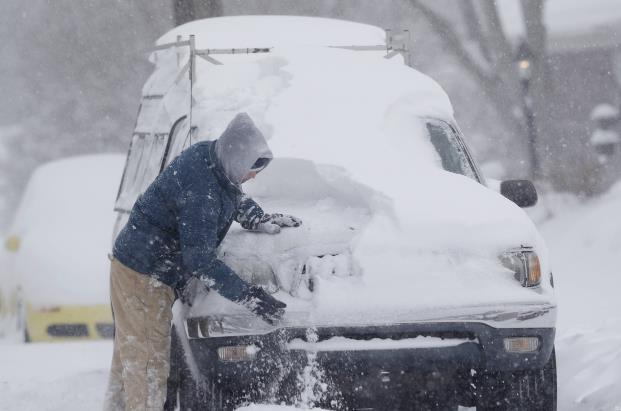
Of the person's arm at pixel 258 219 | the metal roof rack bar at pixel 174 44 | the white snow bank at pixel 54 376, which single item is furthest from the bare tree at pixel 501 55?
the person's arm at pixel 258 219

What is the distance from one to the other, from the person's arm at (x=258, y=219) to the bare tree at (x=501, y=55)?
1275 centimetres

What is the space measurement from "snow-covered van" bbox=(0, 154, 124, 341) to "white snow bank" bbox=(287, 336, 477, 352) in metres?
4.60

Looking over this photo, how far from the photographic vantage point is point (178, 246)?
4.28m

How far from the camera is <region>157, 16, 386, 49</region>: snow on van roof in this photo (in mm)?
6230

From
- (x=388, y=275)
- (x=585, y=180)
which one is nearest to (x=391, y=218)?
(x=388, y=275)

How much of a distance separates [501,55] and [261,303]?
580 inches

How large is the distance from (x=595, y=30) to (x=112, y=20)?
42.7ft

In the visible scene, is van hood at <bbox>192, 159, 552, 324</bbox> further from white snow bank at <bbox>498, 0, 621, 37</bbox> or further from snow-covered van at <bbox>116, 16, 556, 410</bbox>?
white snow bank at <bbox>498, 0, 621, 37</bbox>

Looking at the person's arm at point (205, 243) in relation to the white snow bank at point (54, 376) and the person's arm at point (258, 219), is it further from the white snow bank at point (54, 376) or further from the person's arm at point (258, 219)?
the white snow bank at point (54, 376)

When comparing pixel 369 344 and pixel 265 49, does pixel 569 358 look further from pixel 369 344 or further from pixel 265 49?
pixel 265 49

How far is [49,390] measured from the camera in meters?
6.20

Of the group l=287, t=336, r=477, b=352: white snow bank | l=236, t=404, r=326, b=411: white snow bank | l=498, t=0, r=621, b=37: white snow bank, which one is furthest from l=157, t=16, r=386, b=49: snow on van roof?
l=498, t=0, r=621, b=37: white snow bank

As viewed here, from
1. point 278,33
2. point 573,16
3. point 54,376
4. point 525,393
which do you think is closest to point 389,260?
point 525,393

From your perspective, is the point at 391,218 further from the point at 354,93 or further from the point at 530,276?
the point at 354,93
